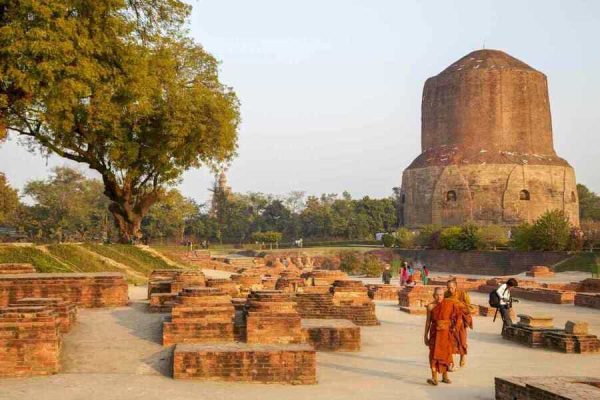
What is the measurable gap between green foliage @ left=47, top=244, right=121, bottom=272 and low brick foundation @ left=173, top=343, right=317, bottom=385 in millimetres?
7874

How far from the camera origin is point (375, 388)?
5.54m

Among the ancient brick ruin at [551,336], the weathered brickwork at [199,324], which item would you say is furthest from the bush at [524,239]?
the weathered brickwork at [199,324]

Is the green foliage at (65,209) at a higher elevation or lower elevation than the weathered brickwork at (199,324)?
higher

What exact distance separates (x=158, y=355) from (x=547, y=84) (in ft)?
133

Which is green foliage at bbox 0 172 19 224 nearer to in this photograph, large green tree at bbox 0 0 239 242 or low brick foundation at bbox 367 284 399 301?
large green tree at bbox 0 0 239 242

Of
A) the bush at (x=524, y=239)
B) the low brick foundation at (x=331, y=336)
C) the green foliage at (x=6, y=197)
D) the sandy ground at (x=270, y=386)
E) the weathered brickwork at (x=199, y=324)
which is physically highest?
the green foliage at (x=6, y=197)

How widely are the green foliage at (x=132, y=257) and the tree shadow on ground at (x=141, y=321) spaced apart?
A: 21.4 feet

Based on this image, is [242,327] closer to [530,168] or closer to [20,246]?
[20,246]

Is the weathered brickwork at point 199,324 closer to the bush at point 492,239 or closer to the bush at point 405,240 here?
the bush at point 492,239

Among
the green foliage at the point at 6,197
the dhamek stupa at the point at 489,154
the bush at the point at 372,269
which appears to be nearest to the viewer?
the bush at the point at 372,269

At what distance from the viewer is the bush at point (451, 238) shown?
A: 29625 mm

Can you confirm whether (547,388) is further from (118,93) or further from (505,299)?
(118,93)

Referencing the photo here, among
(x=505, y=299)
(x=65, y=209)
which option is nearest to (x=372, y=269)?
(x=505, y=299)

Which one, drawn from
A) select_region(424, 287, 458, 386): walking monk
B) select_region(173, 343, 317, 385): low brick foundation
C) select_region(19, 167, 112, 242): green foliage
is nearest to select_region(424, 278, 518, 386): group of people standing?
select_region(424, 287, 458, 386): walking monk
